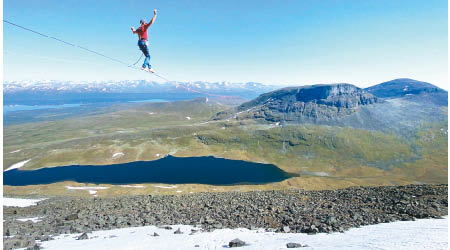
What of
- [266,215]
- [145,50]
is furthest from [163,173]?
[145,50]

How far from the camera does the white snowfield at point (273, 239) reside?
14333mm

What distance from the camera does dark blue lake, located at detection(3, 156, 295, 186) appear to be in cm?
11869

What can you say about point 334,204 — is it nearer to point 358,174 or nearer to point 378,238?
point 378,238

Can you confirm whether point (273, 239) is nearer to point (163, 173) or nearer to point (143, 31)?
point (143, 31)

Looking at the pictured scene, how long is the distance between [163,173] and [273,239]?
4754 inches

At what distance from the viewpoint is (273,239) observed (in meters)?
17.2

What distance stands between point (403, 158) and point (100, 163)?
207 m

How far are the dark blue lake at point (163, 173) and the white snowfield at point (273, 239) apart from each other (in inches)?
3799

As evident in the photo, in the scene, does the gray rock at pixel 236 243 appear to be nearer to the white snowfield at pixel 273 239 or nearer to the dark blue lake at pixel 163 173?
the white snowfield at pixel 273 239

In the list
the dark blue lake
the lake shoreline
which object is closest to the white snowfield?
the lake shoreline

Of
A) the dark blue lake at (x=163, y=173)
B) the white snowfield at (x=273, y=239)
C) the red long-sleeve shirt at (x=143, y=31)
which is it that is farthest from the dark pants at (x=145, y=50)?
the dark blue lake at (x=163, y=173)

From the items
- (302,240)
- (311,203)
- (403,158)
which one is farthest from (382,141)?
(302,240)

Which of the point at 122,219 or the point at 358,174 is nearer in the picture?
the point at 122,219

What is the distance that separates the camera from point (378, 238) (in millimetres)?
15383
